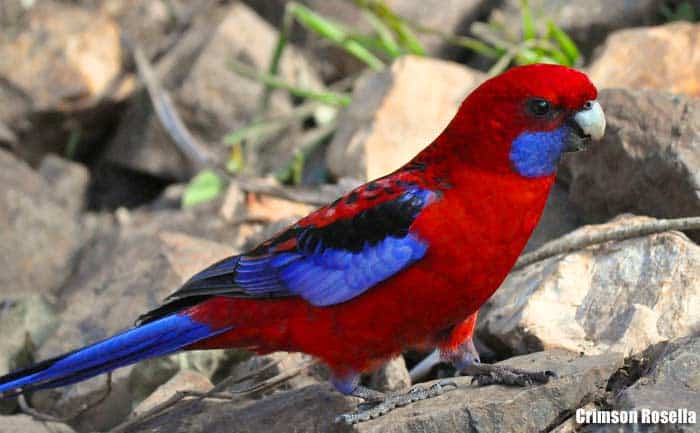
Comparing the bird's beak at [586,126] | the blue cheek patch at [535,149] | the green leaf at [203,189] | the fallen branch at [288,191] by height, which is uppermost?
the bird's beak at [586,126]

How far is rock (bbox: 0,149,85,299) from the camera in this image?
236 inches

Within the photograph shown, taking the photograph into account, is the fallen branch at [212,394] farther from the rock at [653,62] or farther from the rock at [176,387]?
the rock at [653,62]

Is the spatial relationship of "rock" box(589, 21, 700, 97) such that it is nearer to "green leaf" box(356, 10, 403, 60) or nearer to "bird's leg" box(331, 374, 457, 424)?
"green leaf" box(356, 10, 403, 60)

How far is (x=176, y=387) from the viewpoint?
4.34m

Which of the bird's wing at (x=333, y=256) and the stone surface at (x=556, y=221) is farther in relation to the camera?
the stone surface at (x=556, y=221)

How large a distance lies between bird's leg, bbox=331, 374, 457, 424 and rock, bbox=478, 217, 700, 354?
518 millimetres

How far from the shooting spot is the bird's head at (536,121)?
140 inches

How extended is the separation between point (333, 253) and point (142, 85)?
4.22m

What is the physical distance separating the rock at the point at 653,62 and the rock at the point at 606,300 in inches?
61.9

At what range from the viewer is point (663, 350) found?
11.5ft

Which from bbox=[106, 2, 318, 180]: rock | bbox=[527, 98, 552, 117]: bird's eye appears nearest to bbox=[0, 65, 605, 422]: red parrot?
bbox=[527, 98, 552, 117]: bird's eye

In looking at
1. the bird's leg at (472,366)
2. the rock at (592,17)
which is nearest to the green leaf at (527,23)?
the rock at (592,17)

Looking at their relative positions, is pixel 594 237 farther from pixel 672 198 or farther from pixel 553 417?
pixel 553 417

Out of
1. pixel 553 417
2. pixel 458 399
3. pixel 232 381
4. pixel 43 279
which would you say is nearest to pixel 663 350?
Answer: pixel 553 417
